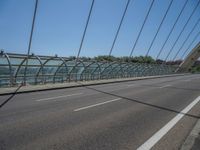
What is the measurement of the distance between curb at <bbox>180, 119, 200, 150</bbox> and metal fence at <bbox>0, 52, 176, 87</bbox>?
12.5 meters

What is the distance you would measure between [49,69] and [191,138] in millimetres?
16102

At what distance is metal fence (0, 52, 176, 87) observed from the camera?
15970 mm

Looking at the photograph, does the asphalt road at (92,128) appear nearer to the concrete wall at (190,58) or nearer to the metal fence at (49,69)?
the metal fence at (49,69)

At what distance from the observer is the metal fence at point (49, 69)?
1597 centimetres

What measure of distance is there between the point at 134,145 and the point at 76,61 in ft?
59.0

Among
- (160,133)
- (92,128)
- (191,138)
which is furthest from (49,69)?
(191,138)

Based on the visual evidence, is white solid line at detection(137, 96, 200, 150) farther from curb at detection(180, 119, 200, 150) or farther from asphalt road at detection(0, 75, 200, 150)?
curb at detection(180, 119, 200, 150)

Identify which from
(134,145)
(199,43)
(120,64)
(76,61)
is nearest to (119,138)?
(134,145)

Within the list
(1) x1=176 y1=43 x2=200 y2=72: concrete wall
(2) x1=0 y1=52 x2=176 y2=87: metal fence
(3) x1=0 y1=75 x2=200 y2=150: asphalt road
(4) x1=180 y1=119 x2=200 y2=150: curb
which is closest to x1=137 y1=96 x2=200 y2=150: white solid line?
(3) x1=0 y1=75 x2=200 y2=150: asphalt road

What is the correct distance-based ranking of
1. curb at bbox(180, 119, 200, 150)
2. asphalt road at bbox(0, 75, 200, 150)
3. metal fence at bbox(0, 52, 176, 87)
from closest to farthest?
curb at bbox(180, 119, 200, 150) < asphalt road at bbox(0, 75, 200, 150) < metal fence at bbox(0, 52, 176, 87)

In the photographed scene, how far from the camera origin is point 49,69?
19797mm

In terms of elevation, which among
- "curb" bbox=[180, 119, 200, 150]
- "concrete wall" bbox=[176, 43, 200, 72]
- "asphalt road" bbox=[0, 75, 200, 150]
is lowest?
"asphalt road" bbox=[0, 75, 200, 150]

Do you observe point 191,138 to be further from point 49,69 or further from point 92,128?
point 49,69

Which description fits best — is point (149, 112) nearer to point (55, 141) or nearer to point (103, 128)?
point (103, 128)
